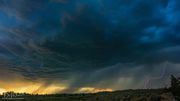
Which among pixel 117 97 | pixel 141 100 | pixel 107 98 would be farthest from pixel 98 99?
pixel 141 100

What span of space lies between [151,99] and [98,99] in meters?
34.6

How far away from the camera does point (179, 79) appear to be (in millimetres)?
83438

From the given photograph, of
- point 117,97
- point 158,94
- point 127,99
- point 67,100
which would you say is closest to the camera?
point 158,94

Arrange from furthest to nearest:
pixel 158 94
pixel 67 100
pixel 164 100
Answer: pixel 67 100
pixel 158 94
pixel 164 100

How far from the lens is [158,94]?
83.7 metres

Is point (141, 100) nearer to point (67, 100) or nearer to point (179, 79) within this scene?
point (179, 79)

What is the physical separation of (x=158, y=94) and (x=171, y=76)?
526cm

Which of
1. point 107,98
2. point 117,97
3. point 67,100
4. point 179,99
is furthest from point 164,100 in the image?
point 67,100

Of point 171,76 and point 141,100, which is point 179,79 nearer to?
point 171,76

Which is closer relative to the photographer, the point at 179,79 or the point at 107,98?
the point at 179,79

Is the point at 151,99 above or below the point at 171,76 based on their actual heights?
→ below

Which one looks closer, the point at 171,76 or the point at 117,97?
the point at 171,76

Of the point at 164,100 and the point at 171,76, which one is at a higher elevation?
the point at 171,76

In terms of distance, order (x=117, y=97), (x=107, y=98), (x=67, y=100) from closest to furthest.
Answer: (x=117, y=97) < (x=107, y=98) < (x=67, y=100)
